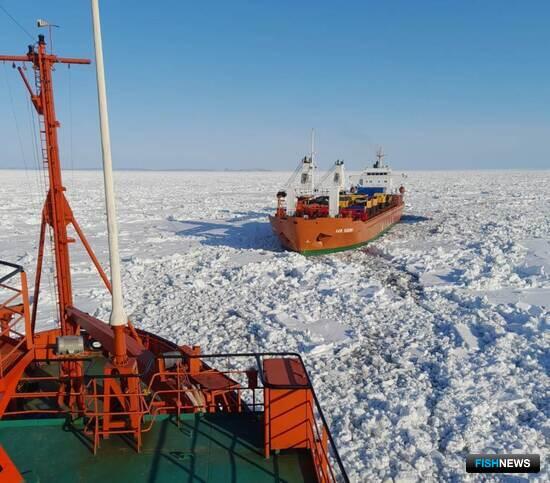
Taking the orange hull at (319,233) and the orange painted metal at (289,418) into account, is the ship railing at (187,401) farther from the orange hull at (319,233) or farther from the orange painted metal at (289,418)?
the orange hull at (319,233)

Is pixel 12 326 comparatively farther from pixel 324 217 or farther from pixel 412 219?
pixel 412 219

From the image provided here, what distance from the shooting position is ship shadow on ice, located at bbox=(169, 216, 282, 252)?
17.7 metres

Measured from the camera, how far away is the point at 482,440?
17.1 feet

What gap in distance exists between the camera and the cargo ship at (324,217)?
15.6 meters

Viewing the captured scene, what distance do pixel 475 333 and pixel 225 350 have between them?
15.9 feet

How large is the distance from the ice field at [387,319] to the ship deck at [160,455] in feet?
5.47

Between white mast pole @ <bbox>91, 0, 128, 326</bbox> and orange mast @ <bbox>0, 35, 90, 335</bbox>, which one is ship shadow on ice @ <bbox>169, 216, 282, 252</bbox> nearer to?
orange mast @ <bbox>0, 35, 90, 335</bbox>

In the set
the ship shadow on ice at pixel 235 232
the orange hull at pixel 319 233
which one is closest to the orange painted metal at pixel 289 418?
the orange hull at pixel 319 233

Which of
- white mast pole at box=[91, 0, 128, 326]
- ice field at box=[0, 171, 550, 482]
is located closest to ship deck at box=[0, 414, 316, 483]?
white mast pole at box=[91, 0, 128, 326]

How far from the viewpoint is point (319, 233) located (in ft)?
51.2

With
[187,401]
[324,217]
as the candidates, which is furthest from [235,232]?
[187,401]

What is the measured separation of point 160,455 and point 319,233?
40.6 ft

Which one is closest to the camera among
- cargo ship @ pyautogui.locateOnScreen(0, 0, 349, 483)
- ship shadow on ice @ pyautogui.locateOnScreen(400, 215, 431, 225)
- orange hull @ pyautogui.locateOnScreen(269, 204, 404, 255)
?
cargo ship @ pyautogui.locateOnScreen(0, 0, 349, 483)

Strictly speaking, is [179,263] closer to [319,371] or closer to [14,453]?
[319,371]
